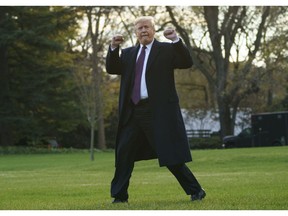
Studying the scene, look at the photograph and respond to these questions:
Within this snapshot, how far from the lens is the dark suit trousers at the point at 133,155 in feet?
24.9

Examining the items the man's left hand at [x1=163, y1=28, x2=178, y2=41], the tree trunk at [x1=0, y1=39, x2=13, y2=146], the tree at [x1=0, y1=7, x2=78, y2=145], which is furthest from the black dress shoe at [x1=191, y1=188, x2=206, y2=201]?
the tree trunk at [x1=0, y1=39, x2=13, y2=146]

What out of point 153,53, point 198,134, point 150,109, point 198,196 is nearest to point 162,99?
point 150,109

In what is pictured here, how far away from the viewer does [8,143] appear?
37.4 m

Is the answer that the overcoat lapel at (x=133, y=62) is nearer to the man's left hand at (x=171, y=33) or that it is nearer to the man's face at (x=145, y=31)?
the man's face at (x=145, y=31)

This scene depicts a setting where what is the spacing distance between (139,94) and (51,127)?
32.6 metres

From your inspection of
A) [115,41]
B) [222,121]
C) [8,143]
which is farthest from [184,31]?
[115,41]

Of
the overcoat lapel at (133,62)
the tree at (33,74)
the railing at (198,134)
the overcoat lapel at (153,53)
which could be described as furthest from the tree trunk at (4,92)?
the overcoat lapel at (153,53)

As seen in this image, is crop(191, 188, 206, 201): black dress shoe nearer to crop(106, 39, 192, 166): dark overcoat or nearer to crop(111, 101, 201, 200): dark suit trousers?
crop(111, 101, 201, 200): dark suit trousers

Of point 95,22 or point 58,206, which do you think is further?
point 95,22

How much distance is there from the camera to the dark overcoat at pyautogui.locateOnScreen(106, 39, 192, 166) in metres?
7.48

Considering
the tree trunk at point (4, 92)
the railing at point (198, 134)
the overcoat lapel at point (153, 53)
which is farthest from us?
the railing at point (198, 134)

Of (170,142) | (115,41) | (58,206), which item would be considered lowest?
(58,206)

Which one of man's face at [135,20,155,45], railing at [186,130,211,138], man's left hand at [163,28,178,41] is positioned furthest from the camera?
railing at [186,130,211,138]
